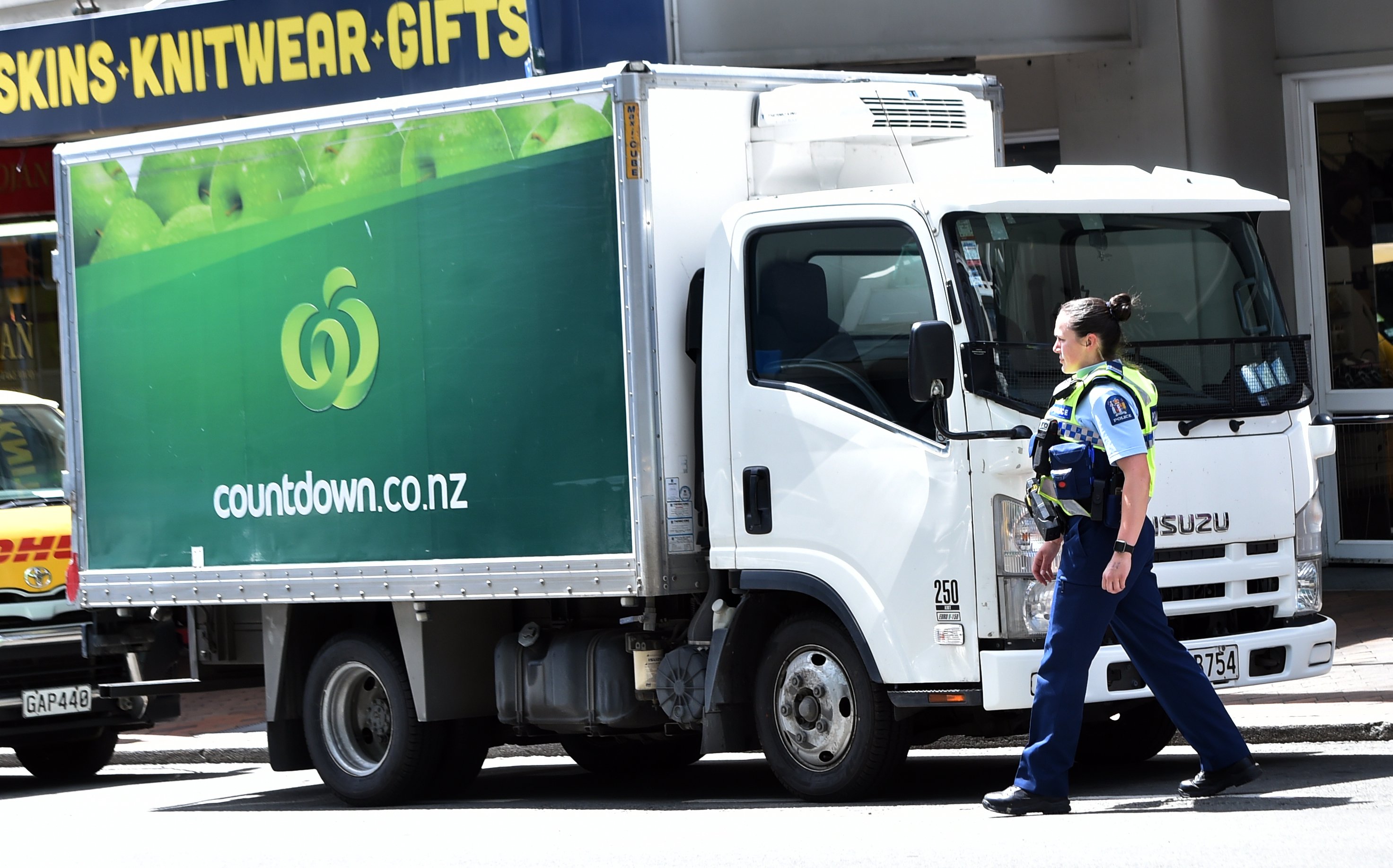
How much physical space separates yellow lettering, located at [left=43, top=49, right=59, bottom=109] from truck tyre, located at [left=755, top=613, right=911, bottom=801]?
36.6 ft

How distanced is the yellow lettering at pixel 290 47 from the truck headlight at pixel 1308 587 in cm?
1015

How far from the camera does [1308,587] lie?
838 centimetres

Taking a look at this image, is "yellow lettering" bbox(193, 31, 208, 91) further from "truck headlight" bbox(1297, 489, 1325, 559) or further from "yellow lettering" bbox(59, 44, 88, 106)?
"truck headlight" bbox(1297, 489, 1325, 559)

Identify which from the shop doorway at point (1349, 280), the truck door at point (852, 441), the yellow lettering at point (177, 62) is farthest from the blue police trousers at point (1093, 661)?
the yellow lettering at point (177, 62)

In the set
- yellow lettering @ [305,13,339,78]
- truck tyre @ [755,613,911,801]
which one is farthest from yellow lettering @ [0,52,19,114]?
truck tyre @ [755,613,911,801]

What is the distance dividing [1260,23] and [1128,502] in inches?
349

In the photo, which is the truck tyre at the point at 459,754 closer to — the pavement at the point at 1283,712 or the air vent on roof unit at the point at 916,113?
the pavement at the point at 1283,712

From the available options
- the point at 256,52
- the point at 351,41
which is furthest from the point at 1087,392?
the point at 256,52

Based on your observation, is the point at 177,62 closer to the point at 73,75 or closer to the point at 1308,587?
the point at 73,75

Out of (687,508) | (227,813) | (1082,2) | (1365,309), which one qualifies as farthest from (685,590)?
(1365,309)

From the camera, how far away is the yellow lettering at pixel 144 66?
16.7m

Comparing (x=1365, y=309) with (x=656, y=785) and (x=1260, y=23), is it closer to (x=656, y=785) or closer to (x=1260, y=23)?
(x=1260, y=23)

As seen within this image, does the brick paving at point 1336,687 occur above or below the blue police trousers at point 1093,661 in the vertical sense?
below

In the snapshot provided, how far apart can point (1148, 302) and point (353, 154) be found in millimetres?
3799
